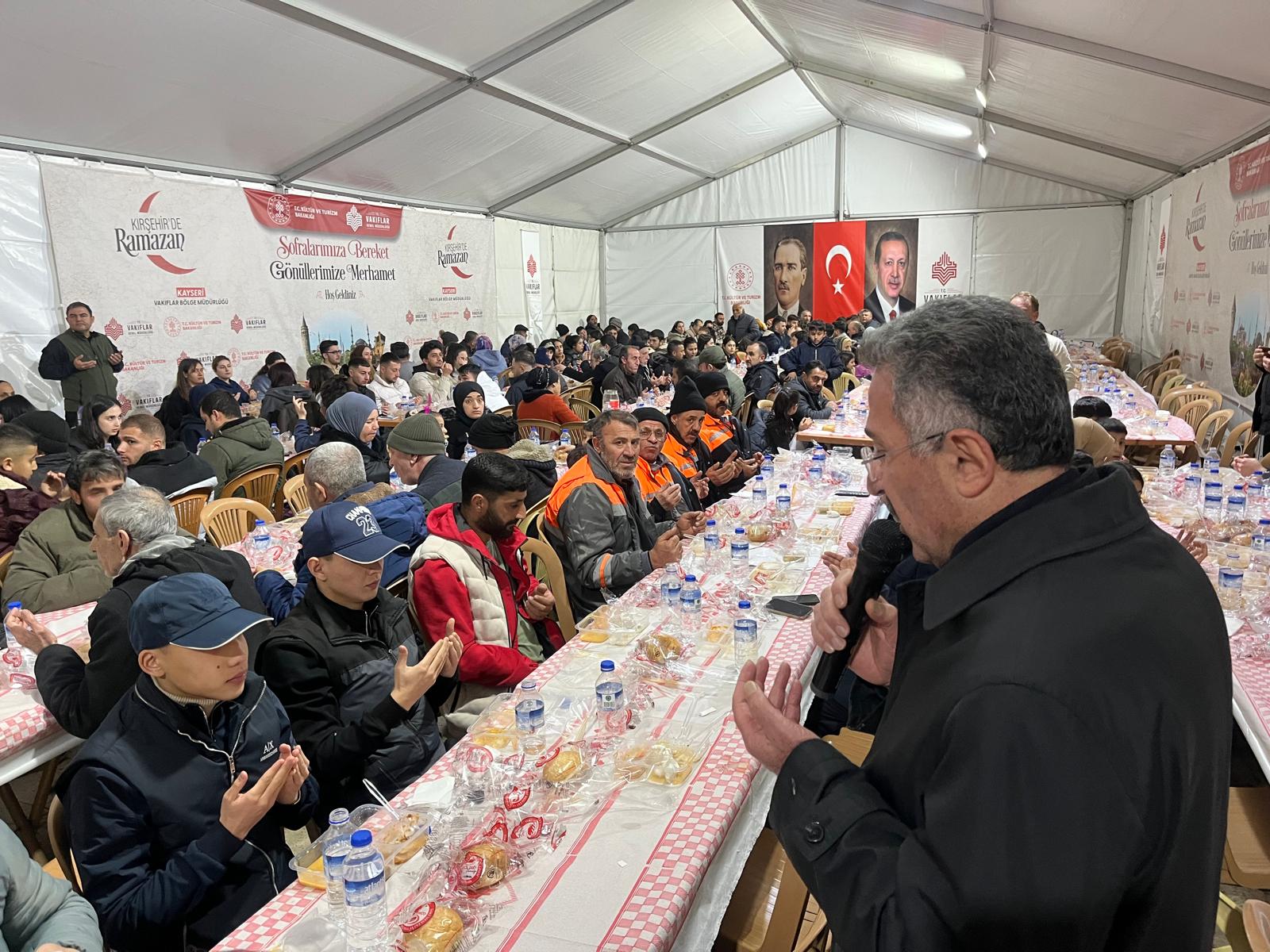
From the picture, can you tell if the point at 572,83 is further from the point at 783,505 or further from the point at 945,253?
the point at 945,253

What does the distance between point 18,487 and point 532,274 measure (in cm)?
1277

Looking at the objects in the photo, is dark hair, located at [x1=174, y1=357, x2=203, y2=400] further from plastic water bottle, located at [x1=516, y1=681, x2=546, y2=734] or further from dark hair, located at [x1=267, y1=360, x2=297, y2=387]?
plastic water bottle, located at [x1=516, y1=681, x2=546, y2=734]

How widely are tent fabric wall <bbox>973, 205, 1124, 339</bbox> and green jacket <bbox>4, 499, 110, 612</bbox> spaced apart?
1579 cm

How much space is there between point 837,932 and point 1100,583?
1.75ft

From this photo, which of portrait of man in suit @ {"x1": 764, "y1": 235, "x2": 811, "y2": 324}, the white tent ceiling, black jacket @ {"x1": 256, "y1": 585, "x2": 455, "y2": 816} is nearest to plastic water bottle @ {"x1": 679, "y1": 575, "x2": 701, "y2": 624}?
black jacket @ {"x1": 256, "y1": 585, "x2": 455, "y2": 816}

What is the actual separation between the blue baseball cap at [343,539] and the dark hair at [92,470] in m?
1.61

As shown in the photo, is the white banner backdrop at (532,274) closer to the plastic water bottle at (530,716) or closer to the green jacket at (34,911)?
the plastic water bottle at (530,716)

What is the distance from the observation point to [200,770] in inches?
78.0

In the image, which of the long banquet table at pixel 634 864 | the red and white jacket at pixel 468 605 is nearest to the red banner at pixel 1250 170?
the long banquet table at pixel 634 864

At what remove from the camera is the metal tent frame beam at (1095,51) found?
275 inches

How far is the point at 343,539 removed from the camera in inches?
97.8

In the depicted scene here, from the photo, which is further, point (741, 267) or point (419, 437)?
point (741, 267)

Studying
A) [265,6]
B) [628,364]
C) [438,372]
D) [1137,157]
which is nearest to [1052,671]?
[265,6]

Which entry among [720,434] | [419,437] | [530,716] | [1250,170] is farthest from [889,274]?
[530,716]
